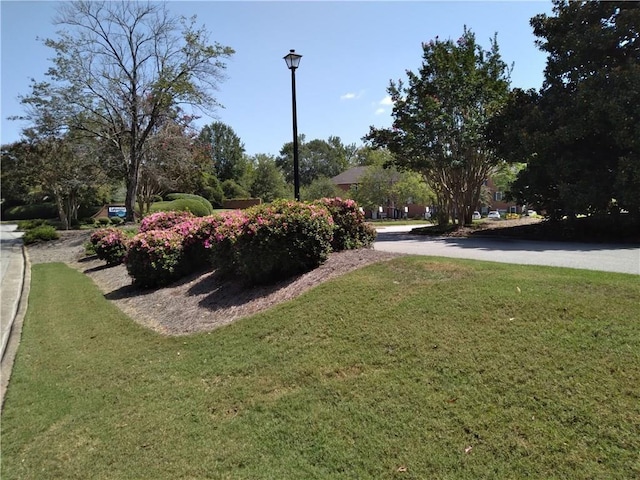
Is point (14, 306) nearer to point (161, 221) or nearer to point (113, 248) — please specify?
point (161, 221)

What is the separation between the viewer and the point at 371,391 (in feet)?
12.1

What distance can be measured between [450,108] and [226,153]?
56339 millimetres

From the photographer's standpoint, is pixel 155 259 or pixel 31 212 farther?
pixel 31 212

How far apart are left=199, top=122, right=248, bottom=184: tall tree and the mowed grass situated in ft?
207

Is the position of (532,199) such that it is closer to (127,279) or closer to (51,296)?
(127,279)

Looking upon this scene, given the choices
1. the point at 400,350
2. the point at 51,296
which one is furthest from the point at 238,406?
the point at 51,296

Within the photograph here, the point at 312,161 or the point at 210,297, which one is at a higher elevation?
the point at 312,161

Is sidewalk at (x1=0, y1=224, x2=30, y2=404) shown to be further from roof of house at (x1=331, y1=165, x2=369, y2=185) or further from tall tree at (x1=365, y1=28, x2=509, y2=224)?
roof of house at (x1=331, y1=165, x2=369, y2=185)

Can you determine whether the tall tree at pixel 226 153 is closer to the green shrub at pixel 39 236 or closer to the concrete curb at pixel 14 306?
the green shrub at pixel 39 236

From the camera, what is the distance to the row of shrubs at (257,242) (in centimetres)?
703

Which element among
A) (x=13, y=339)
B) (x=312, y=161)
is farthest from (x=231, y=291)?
(x=312, y=161)

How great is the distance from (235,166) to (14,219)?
100 feet

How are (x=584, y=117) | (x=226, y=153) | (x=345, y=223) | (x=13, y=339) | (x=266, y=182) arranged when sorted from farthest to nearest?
(x=226, y=153)
(x=266, y=182)
(x=584, y=117)
(x=345, y=223)
(x=13, y=339)

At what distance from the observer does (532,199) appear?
53.8 feet
